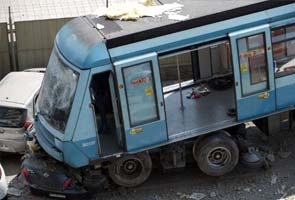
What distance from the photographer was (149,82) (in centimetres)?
1045

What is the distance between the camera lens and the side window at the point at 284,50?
10977 mm

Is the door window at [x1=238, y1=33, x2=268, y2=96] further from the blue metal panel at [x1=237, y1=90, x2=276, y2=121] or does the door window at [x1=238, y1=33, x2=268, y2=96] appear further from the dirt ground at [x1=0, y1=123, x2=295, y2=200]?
the dirt ground at [x1=0, y1=123, x2=295, y2=200]

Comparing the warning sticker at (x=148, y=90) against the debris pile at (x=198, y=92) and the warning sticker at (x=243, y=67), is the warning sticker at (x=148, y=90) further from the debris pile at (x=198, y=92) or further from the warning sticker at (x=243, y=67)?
the debris pile at (x=198, y=92)

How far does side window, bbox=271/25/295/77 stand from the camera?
432 inches

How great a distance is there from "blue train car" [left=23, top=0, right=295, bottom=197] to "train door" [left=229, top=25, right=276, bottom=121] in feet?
0.06

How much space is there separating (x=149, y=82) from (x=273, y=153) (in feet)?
10.0

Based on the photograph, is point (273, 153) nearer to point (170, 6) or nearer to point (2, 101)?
point (170, 6)

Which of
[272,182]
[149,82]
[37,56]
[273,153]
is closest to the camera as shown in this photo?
[149,82]

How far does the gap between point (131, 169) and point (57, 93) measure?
182cm

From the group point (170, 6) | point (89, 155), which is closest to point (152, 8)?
point (170, 6)

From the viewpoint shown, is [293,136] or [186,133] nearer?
[186,133]

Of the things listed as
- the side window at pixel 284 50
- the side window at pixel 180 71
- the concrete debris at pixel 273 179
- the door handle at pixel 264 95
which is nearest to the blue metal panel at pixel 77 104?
the side window at pixel 180 71

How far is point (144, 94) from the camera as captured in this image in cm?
1048

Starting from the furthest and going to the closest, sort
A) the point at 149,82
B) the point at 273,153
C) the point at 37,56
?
1. the point at 37,56
2. the point at 273,153
3. the point at 149,82
